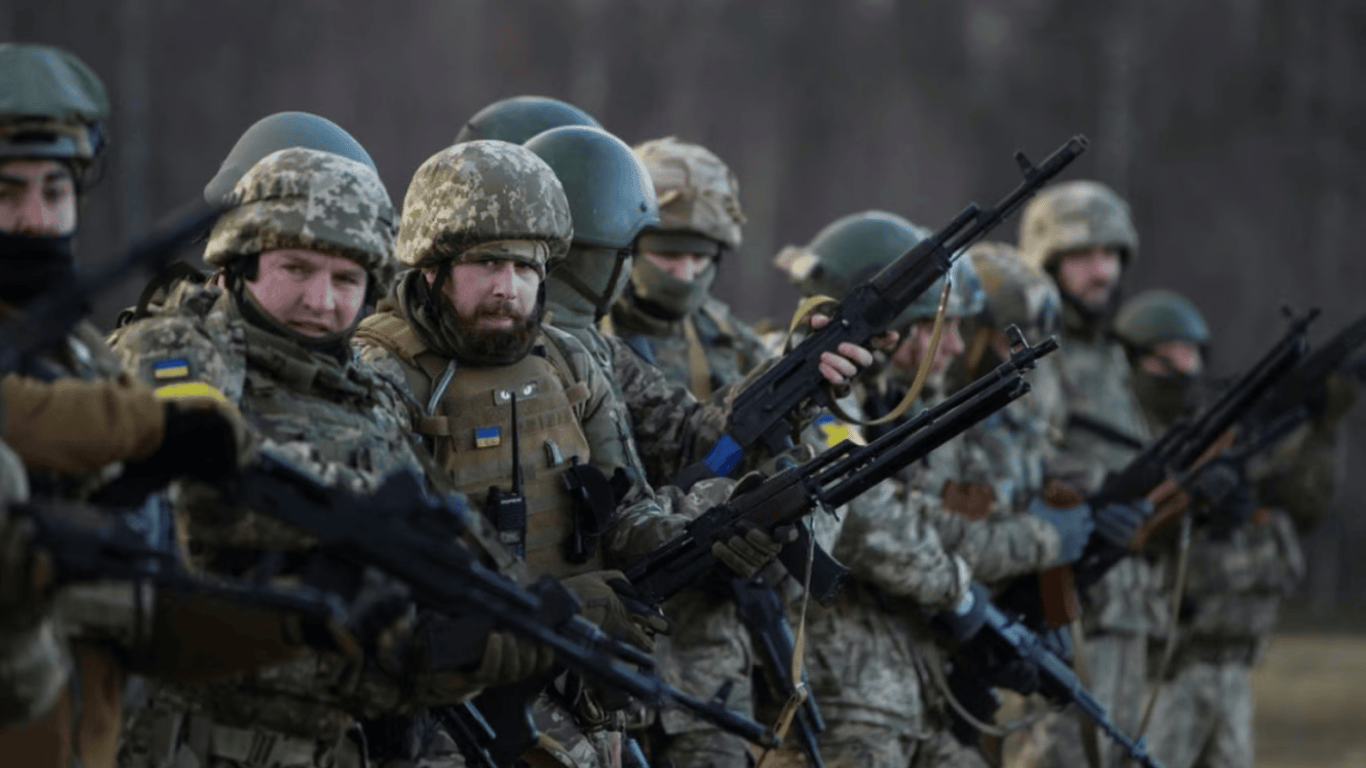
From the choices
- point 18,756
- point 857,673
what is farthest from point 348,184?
point 857,673

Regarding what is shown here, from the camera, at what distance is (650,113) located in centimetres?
1855

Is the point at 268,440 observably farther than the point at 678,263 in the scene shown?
No

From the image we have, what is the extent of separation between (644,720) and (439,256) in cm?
157

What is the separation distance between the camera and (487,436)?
5.12 meters

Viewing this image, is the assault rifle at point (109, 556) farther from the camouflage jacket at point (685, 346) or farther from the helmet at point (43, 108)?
the camouflage jacket at point (685, 346)

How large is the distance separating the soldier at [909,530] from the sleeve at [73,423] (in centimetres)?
356

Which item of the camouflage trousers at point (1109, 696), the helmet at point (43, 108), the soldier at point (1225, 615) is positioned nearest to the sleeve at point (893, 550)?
the camouflage trousers at point (1109, 696)

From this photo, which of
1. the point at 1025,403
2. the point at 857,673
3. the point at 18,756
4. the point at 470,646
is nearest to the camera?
the point at 18,756

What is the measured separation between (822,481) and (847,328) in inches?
42.0

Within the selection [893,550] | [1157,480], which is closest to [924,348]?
[893,550]

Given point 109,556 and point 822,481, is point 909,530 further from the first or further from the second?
point 109,556

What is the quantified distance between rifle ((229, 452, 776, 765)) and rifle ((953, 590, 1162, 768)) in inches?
146

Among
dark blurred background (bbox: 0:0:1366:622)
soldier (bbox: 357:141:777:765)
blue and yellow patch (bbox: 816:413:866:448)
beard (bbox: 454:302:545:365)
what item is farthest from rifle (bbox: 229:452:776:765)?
dark blurred background (bbox: 0:0:1366:622)

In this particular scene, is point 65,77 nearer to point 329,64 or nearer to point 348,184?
point 348,184
